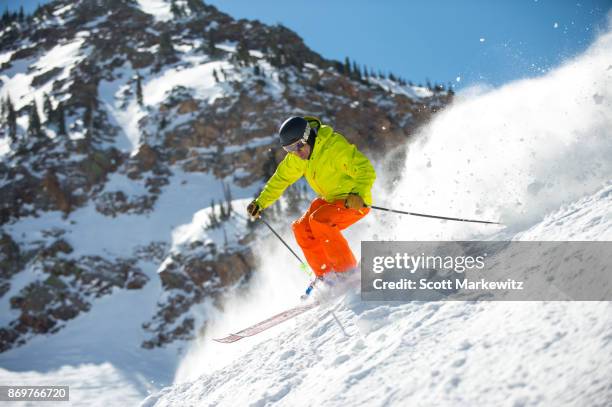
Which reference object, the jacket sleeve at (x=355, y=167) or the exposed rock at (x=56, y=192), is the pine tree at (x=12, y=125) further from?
the jacket sleeve at (x=355, y=167)

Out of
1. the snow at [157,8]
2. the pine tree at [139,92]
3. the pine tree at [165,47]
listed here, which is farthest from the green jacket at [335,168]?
the snow at [157,8]

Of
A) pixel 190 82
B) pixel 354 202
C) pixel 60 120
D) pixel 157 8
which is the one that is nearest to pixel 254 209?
pixel 354 202

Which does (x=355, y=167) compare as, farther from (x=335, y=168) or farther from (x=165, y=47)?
(x=165, y=47)

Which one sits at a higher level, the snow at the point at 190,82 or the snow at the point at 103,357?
the snow at the point at 190,82

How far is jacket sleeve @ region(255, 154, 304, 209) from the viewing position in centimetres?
591

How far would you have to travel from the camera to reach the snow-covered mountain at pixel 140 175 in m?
30.6

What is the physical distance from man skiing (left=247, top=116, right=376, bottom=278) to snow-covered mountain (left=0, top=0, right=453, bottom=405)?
11.5 m

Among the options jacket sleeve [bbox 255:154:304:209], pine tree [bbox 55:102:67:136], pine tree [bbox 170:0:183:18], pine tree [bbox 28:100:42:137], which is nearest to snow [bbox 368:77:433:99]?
pine tree [bbox 170:0:183:18]

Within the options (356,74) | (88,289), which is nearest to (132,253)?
(88,289)

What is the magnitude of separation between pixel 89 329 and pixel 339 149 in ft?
103

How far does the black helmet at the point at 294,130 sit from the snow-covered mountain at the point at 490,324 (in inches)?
73.3

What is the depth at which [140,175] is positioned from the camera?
45.5 metres

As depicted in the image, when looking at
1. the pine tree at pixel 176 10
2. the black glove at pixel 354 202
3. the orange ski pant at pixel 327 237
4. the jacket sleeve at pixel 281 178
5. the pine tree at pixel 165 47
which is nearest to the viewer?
the black glove at pixel 354 202

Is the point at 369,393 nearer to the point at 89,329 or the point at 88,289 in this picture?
the point at 89,329
